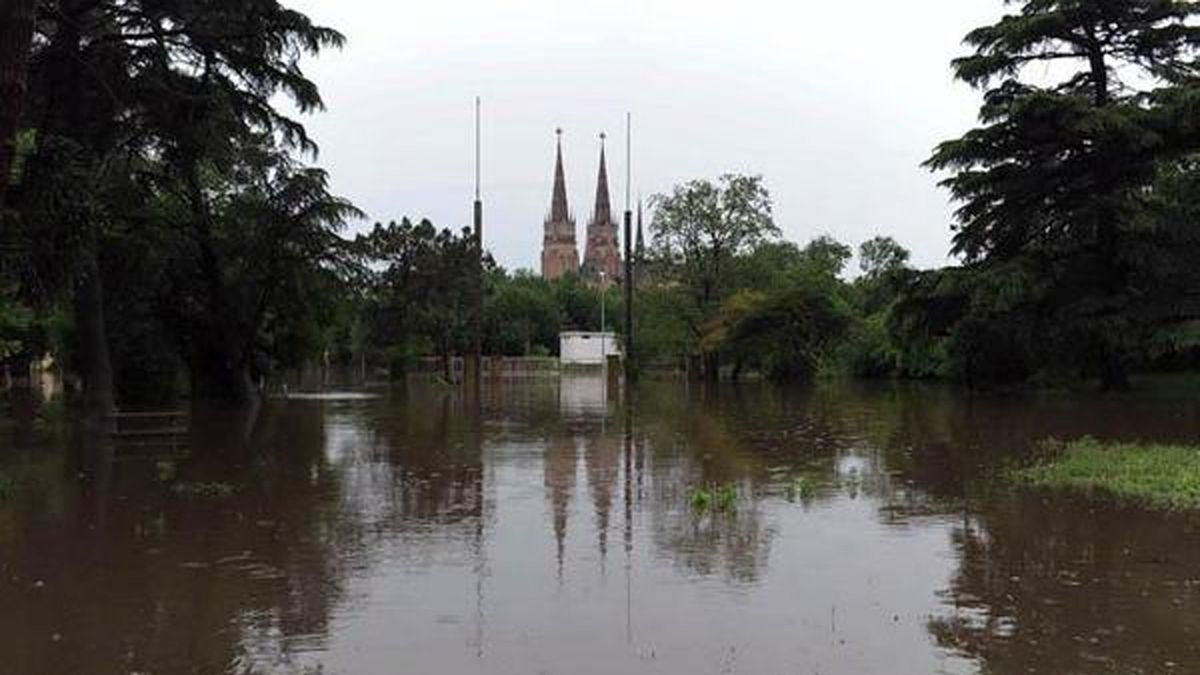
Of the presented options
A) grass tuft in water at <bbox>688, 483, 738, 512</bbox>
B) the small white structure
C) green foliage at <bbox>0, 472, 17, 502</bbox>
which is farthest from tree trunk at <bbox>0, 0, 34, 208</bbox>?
the small white structure

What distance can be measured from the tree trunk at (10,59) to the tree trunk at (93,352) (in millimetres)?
14696

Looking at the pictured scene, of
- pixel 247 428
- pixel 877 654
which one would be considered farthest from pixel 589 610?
pixel 247 428

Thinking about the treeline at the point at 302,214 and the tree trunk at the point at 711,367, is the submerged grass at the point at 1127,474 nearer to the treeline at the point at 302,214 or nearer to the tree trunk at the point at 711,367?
the treeline at the point at 302,214

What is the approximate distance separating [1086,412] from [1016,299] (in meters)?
6.89

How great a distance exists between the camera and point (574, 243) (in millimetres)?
165625

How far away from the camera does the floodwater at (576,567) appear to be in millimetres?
6715

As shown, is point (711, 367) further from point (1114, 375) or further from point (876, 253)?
point (876, 253)

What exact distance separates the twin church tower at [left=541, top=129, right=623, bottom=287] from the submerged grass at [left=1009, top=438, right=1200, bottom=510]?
13619 centimetres

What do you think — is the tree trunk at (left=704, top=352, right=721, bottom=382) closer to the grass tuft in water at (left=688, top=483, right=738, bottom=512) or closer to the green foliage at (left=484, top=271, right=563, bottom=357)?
the green foliage at (left=484, top=271, right=563, bottom=357)

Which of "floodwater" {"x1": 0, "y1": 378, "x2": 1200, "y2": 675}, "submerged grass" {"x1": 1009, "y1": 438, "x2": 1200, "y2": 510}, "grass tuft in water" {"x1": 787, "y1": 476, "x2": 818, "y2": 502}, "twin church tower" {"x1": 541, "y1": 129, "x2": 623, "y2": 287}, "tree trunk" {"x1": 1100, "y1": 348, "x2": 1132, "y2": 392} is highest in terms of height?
A: "twin church tower" {"x1": 541, "y1": 129, "x2": 623, "y2": 287}

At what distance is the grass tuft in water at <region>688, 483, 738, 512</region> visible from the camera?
40.5ft

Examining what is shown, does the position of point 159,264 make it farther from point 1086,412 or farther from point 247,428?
point 1086,412

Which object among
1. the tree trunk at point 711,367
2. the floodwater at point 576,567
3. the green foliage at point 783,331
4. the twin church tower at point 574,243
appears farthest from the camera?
the twin church tower at point 574,243

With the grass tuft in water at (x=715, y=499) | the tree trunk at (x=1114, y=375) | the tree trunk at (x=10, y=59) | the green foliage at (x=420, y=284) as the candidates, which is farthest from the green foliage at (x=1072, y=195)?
the green foliage at (x=420, y=284)
